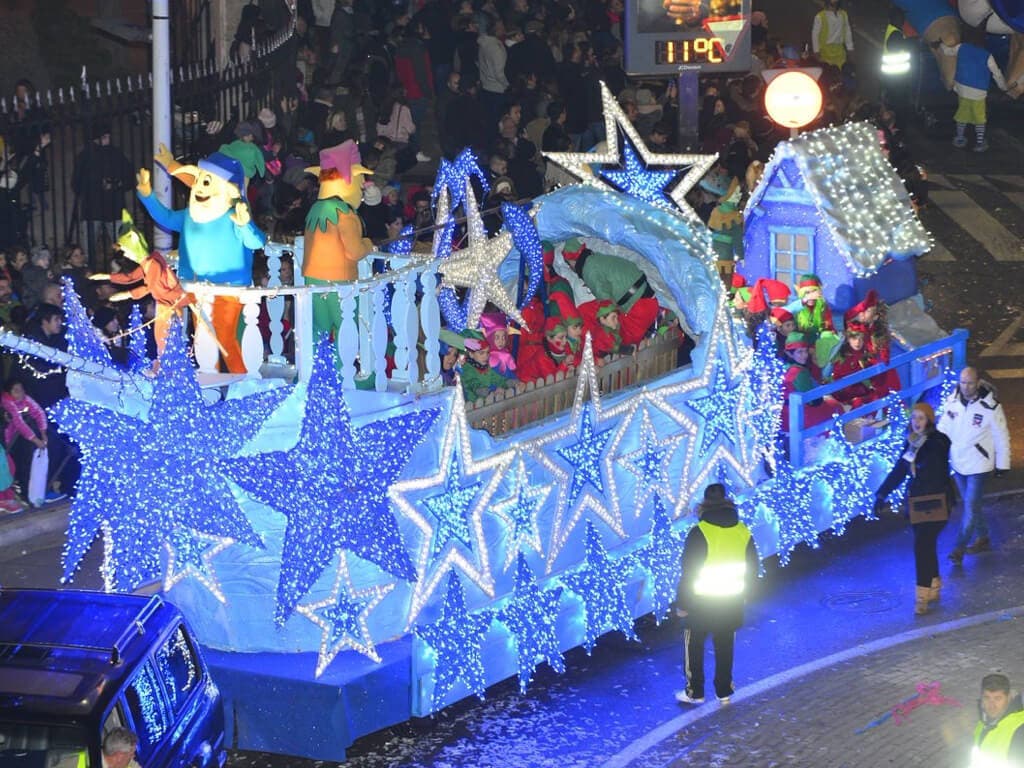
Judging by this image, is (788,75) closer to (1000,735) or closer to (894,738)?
(894,738)

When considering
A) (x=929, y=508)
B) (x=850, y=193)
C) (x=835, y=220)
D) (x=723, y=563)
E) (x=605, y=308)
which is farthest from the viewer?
(x=850, y=193)

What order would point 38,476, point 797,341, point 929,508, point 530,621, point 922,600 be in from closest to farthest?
point 530,621 → point 929,508 → point 922,600 → point 38,476 → point 797,341

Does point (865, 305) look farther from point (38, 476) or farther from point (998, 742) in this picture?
point (998, 742)

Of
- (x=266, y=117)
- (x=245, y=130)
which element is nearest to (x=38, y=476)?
(x=245, y=130)

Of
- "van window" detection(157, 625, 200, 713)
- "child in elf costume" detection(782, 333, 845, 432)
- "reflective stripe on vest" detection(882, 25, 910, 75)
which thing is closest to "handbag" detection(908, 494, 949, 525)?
"child in elf costume" detection(782, 333, 845, 432)

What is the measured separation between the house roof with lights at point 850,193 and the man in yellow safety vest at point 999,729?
700 cm

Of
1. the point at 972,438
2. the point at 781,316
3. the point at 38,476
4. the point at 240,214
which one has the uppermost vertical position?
the point at 240,214

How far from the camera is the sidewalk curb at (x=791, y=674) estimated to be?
40.5ft

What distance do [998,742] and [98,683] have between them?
4280mm

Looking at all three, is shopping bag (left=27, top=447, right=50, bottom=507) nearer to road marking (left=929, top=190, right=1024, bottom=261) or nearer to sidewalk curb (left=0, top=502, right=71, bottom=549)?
sidewalk curb (left=0, top=502, right=71, bottom=549)

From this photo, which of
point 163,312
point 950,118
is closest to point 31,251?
point 163,312

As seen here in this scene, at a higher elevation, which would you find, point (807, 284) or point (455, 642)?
point (807, 284)

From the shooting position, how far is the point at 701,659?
13.0m

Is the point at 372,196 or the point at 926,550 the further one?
the point at 372,196
